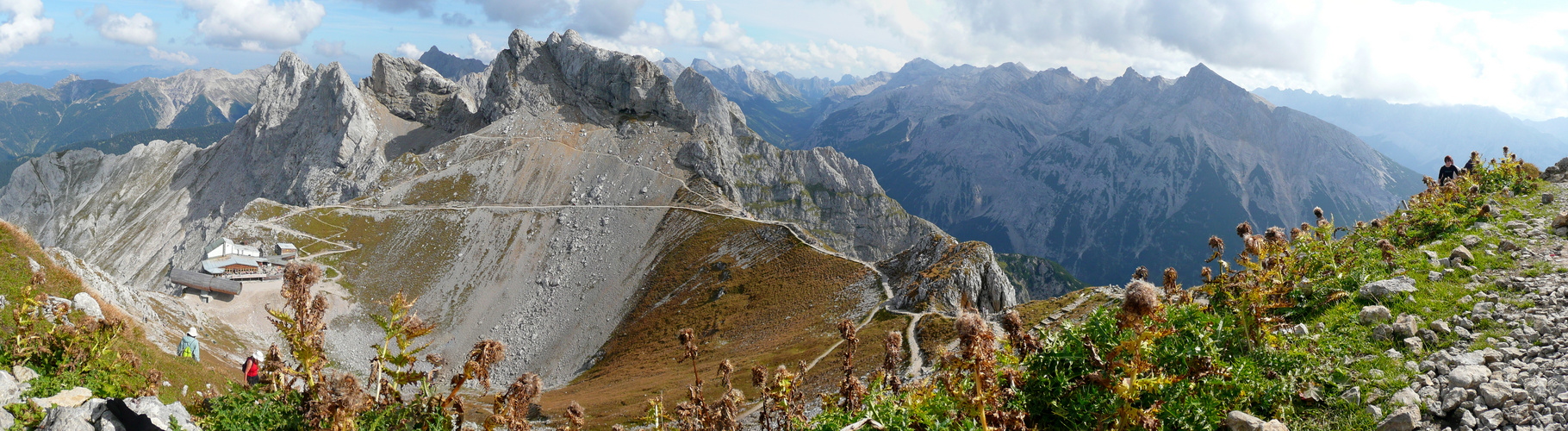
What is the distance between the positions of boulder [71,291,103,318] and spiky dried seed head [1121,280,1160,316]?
27.9 metres

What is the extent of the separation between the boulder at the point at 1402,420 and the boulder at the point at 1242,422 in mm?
1372

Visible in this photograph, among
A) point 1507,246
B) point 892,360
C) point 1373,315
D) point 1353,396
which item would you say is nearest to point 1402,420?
point 1353,396

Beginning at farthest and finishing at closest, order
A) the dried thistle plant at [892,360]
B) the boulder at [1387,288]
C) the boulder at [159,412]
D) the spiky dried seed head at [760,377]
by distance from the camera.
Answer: the boulder at [1387,288], the dried thistle plant at [892,360], the spiky dried seed head at [760,377], the boulder at [159,412]

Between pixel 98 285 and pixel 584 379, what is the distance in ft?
111

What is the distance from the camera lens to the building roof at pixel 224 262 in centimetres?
7688

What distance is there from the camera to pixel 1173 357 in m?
8.12

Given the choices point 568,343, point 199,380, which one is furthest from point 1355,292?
point 568,343

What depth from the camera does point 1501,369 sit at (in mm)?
7801

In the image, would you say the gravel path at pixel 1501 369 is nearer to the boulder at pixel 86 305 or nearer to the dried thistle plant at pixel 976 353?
the dried thistle plant at pixel 976 353

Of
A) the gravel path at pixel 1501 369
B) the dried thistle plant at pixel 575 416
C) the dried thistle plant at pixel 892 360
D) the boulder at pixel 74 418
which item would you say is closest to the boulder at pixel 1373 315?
the gravel path at pixel 1501 369

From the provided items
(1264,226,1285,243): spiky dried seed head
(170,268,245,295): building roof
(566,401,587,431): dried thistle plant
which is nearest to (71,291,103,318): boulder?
(566,401,587,431): dried thistle plant

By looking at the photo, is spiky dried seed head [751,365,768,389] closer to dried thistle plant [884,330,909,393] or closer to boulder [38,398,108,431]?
dried thistle plant [884,330,909,393]

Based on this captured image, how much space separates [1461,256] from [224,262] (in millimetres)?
107420

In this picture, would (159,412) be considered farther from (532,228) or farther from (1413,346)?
(532,228)
